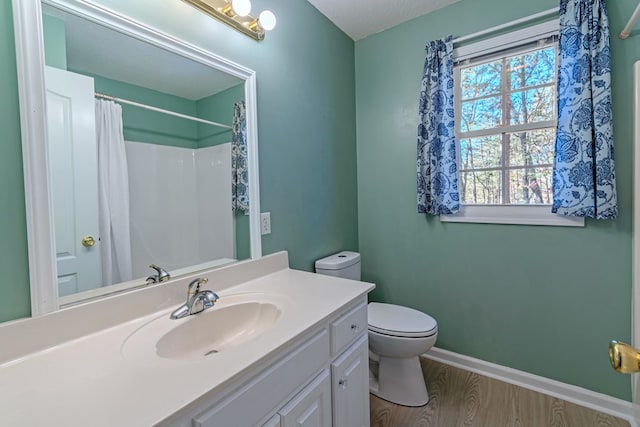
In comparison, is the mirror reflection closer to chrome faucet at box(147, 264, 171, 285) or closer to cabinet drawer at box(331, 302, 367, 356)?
chrome faucet at box(147, 264, 171, 285)

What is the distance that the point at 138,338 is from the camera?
2.81 ft

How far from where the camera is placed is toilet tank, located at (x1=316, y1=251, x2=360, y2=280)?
1.81 metres

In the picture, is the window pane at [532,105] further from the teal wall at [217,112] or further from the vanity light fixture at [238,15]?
the teal wall at [217,112]

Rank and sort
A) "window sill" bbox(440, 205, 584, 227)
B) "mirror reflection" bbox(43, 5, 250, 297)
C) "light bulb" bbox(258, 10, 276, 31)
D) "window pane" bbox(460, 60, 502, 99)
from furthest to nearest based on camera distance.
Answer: "window pane" bbox(460, 60, 502, 99), "window sill" bbox(440, 205, 584, 227), "light bulb" bbox(258, 10, 276, 31), "mirror reflection" bbox(43, 5, 250, 297)

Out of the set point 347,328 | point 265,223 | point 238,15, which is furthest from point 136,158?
point 347,328

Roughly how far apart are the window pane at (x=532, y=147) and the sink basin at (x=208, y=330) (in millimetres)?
1658

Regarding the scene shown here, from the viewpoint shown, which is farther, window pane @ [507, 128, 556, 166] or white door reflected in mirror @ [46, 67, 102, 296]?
window pane @ [507, 128, 556, 166]

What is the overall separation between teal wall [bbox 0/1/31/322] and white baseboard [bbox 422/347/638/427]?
7.23ft

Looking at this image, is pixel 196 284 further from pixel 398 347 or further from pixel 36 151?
pixel 398 347

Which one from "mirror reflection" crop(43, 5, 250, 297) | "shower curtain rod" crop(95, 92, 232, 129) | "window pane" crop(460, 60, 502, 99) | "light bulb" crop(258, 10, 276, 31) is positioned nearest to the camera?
"mirror reflection" crop(43, 5, 250, 297)

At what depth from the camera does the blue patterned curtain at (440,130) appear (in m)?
1.83

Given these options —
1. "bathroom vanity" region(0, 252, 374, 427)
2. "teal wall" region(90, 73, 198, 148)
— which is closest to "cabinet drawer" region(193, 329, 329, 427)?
"bathroom vanity" region(0, 252, 374, 427)

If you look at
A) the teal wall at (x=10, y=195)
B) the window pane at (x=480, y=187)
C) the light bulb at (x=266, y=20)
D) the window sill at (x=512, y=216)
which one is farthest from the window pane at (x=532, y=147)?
the teal wall at (x=10, y=195)

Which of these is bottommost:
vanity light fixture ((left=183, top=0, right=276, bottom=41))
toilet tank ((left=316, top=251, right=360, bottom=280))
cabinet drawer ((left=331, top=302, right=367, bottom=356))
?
cabinet drawer ((left=331, top=302, right=367, bottom=356))
